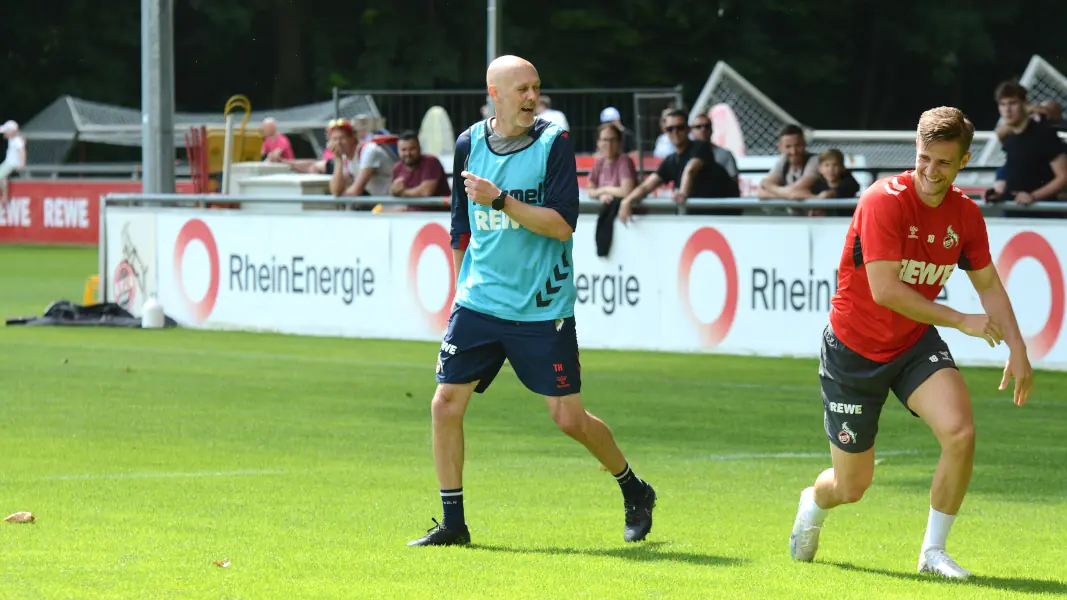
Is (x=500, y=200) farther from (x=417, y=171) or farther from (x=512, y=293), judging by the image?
(x=417, y=171)

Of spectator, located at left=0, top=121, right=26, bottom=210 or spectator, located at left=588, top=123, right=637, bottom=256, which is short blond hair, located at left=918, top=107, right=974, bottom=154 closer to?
spectator, located at left=588, top=123, right=637, bottom=256

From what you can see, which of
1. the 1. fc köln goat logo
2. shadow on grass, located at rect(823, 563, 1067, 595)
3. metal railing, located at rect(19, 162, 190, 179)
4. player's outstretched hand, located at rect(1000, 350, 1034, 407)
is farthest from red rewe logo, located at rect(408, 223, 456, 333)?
metal railing, located at rect(19, 162, 190, 179)

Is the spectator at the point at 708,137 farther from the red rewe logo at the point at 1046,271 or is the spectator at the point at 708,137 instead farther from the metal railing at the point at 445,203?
the red rewe logo at the point at 1046,271

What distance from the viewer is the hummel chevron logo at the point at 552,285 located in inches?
286

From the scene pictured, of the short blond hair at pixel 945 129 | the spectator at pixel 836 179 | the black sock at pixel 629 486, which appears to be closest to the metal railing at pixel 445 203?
the spectator at pixel 836 179

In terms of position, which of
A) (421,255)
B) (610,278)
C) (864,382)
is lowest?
(610,278)

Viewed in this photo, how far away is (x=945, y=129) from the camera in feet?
20.5

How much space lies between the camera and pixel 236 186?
75.6 feet

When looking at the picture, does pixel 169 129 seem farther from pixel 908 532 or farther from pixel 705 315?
pixel 908 532

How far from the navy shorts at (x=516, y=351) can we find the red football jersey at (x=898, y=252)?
106 centimetres

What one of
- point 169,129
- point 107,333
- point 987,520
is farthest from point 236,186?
point 987,520

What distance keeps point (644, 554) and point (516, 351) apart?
0.90 m

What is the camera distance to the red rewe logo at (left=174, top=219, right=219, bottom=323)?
19281mm

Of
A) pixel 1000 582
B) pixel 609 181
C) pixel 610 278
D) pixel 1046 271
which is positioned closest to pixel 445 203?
pixel 609 181
